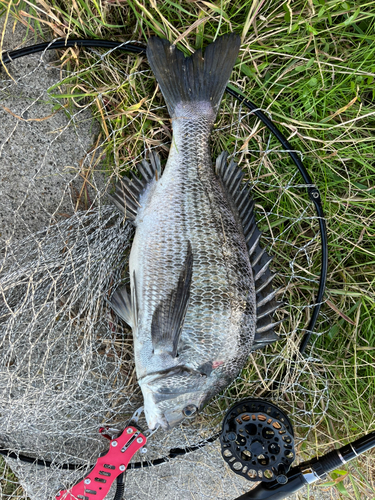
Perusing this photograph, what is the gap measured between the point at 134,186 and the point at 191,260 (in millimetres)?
570

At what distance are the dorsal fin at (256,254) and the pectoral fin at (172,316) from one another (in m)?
0.38

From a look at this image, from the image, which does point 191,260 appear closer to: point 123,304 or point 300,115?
point 123,304

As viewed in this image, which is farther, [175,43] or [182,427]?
[182,427]

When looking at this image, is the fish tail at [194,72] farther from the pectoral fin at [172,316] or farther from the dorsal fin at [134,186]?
the pectoral fin at [172,316]

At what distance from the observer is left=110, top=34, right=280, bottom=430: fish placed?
1859 millimetres

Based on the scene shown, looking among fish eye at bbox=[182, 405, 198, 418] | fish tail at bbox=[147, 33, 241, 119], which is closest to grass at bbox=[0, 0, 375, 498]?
fish tail at bbox=[147, 33, 241, 119]

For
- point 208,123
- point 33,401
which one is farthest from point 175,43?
point 33,401

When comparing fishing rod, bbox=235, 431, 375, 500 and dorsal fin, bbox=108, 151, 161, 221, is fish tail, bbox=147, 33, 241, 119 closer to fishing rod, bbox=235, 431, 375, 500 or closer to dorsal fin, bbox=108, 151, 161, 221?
dorsal fin, bbox=108, 151, 161, 221

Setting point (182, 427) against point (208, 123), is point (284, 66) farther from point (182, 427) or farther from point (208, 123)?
point (182, 427)

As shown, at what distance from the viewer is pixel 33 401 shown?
81.7 inches

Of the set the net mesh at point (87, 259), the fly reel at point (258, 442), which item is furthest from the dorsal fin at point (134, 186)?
the fly reel at point (258, 442)

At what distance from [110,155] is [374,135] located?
5.49ft

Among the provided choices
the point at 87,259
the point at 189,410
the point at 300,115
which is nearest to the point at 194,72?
the point at 300,115

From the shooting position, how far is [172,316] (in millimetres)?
1830
